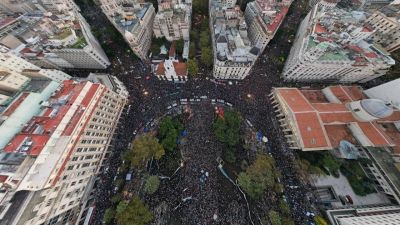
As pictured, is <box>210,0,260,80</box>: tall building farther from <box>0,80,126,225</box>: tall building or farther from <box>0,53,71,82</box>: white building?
<box>0,53,71,82</box>: white building

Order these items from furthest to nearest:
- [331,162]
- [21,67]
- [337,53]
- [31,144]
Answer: [337,53]
[331,162]
[21,67]
[31,144]

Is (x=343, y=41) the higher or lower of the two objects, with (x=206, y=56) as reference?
lower

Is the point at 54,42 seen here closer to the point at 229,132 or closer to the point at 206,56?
the point at 206,56

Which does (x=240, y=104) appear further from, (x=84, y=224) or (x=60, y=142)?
(x=84, y=224)

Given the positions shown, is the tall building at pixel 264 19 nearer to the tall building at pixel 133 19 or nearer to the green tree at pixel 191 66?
the green tree at pixel 191 66

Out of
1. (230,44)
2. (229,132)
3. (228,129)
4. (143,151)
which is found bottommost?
(229,132)

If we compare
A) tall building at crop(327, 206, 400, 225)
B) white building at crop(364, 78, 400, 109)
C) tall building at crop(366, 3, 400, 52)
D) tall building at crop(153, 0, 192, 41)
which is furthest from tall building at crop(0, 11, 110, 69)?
tall building at crop(366, 3, 400, 52)

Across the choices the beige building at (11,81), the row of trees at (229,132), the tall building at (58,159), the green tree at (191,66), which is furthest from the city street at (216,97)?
the beige building at (11,81)

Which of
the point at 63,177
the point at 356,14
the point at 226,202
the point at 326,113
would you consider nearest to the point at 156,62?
the point at 63,177

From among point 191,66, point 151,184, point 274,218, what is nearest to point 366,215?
point 274,218
